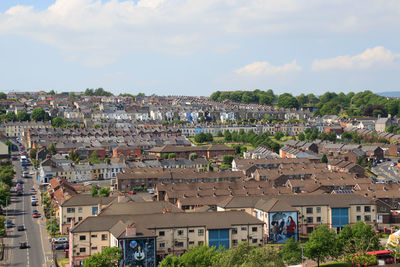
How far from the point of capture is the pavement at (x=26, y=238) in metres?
32.8

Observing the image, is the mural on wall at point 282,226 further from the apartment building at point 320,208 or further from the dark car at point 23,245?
the dark car at point 23,245

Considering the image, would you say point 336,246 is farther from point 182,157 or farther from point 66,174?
point 182,157

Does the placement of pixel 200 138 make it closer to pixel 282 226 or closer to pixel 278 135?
pixel 278 135

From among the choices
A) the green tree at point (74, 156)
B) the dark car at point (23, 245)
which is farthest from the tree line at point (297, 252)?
the green tree at point (74, 156)

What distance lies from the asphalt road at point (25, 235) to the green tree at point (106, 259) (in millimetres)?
5223

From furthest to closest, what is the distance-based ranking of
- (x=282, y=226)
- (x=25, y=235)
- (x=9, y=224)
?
(x=9, y=224) → (x=25, y=235) → (x=282, y=226)

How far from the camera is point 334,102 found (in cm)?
14112

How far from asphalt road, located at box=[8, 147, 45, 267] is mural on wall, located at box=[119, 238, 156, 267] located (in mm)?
5376

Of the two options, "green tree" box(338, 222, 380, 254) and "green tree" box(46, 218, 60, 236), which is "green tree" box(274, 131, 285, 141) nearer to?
"green tree" box(46, 218, 60, 236)

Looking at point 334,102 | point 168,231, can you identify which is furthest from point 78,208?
point 334,102

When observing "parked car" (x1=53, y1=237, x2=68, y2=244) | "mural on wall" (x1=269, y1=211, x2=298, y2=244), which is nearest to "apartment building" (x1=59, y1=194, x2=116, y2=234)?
"parked car" (x1=53, y1=237, x2=68, y2=244)

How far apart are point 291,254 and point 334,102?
114435 millimetres

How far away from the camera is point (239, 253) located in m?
26.8

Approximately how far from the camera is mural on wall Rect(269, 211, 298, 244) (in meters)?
36.3
